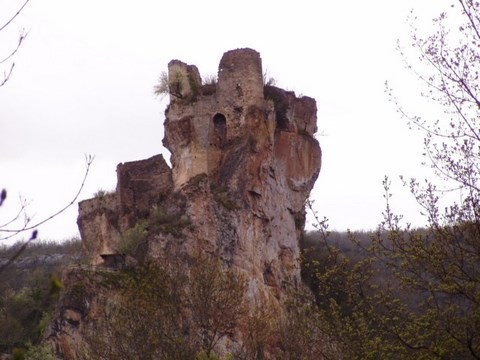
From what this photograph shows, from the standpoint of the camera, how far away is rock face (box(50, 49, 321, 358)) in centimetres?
2527

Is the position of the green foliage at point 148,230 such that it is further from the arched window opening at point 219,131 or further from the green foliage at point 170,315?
the green foliage at point 170,315

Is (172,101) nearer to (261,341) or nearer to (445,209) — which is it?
(261,341)

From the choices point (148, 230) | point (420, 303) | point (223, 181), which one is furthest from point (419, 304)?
point (223, 181)

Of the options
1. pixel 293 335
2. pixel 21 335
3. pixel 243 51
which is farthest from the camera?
pixel 21 335

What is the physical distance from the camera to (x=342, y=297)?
43.1 feet

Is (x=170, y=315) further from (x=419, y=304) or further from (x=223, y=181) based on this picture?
(x=223, y=181)

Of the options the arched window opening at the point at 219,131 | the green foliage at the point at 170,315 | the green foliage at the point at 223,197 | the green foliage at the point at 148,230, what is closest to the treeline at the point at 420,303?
the green foliage at the point at 170,315

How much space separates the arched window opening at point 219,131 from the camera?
1067 inches

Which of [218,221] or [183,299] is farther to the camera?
[218,221]

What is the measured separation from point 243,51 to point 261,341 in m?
10.8

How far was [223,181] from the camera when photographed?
26297 millimetres

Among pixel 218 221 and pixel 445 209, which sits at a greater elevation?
pixel 218 221

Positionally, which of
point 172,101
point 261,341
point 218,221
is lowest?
point 261,341

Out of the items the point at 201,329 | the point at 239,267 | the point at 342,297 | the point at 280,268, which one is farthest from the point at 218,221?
the point at 342,297
